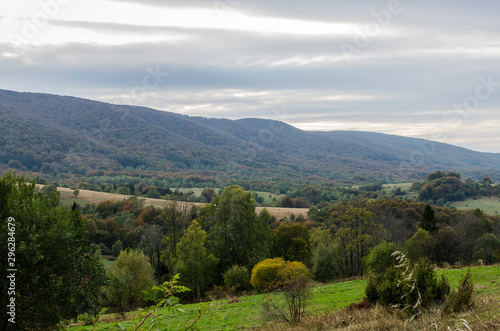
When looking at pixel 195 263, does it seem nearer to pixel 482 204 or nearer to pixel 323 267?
pixel 323 267

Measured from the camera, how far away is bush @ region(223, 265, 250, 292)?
118 feet

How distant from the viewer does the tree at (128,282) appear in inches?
1356

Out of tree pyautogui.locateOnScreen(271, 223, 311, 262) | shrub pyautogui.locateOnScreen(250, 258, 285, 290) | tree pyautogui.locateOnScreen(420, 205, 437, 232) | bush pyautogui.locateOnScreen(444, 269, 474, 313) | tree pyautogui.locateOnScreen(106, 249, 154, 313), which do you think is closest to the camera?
bush pyautogui.locateOnScreen(444, 269, 474, 313)

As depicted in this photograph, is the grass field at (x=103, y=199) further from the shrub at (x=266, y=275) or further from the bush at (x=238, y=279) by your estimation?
the shrub at (x=266, y=275)

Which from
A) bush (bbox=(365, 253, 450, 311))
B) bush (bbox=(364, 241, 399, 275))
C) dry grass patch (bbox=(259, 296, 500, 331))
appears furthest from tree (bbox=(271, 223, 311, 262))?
dry grass patch (bbox=(259, 296, 500, 331))

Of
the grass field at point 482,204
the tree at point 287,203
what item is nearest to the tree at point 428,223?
the grass field at point 482,204

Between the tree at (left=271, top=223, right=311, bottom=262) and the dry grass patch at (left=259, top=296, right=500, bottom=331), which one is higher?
the dry grass patch at (left=259, top=296, right=500, bottom=331)

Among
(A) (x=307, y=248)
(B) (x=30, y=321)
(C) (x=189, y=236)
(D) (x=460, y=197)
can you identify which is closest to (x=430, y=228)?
(A) (x=307, y=248)

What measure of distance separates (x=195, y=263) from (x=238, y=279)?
5.07 m

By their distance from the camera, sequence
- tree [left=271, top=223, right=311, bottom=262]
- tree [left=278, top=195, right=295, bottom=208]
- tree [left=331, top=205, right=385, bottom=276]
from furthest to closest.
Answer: tree [left=278, top=195, right=295, bottom=208] → tree [left=271, top=223, right=311, bottom=262] → tree [left=331, top=205, right=385, bottom=276]

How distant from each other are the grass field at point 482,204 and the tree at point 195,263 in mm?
92192

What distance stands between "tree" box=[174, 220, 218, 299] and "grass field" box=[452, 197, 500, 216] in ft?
302

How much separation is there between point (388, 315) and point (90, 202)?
108 meters

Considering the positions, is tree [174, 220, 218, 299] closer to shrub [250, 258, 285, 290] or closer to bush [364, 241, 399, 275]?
shrub [250, 258, 285, 290]
